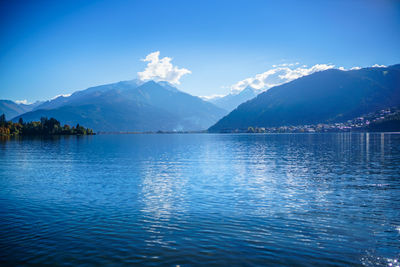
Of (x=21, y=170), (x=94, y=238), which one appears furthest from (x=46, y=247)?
(x=21, y=170)

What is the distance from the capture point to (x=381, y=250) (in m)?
16.7

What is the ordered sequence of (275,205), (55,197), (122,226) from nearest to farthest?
(122,226) → (275,205) → (55,197)

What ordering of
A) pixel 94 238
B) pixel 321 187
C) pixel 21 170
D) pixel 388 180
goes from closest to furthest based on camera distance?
pixel 94 238 < pixel 321 187 < pixel 388 180 < pixel 21 170

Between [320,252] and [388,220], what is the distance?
10.2 metres

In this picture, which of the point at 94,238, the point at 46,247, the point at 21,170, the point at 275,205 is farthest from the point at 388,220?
the point at 21,170


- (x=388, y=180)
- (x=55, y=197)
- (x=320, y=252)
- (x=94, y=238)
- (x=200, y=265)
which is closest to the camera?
(x=200, y=265)

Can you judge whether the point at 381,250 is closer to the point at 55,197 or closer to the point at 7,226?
the point at 7,226

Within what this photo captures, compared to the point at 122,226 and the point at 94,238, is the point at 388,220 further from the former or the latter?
the point at 94,238

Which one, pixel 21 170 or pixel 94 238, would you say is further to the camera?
pixel 21 170

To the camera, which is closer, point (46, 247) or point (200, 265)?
point (200, 265)

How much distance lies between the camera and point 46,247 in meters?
17.3

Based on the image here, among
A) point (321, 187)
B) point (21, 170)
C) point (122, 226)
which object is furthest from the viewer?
point (21, 170)

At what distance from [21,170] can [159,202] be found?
37734 millimetres

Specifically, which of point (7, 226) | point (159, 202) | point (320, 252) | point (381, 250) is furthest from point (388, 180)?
point (7, 226)
